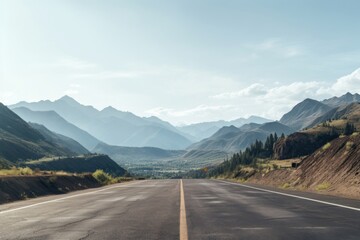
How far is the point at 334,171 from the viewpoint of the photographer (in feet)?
104

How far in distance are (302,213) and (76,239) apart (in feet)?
25.8

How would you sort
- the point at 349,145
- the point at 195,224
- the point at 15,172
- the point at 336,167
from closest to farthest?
the point at 195,224 < the point at 336,167 < the point at 349,145 < the point at 15,172

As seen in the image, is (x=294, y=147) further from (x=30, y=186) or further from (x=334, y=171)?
(x=30, y=186)

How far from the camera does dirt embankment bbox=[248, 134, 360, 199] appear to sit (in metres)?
26.8

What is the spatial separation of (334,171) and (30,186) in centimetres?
2263

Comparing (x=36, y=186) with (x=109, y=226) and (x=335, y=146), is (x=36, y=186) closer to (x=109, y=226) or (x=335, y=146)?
(x=109, y=226)

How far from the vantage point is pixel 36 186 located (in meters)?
32.1

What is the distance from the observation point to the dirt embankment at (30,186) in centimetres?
2591

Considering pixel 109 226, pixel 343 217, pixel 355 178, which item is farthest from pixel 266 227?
pixel 355 178

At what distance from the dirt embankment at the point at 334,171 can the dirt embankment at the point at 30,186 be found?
19.5 meters

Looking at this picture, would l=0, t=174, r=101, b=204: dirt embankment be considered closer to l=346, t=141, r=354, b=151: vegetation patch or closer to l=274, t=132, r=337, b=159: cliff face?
l=346, t=141, r=354, b=151: vegetation patch

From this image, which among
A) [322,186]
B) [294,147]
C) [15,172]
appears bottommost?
[322,186]

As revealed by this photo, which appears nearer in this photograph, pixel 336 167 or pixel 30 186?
pixel 30 186

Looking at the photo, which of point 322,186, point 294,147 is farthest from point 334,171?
point 294,147
